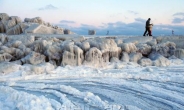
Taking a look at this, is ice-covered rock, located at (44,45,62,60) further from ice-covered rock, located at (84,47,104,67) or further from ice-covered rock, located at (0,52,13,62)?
ice-covered rock, located at (0,52,13,62)

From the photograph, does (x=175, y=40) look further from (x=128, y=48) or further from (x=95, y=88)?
(x=95, y=88)

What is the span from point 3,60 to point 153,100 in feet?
17.5

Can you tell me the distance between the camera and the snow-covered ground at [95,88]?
4.79m

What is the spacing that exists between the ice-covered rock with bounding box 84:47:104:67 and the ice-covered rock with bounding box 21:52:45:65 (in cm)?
145

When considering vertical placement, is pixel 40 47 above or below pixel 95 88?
above

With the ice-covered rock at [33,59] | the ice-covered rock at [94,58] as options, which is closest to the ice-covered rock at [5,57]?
the ice-covered rock at [33,59]

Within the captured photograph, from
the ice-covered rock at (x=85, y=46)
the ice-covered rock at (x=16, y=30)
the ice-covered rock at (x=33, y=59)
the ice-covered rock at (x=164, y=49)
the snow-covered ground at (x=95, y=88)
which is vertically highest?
the ice-covered rock at (x=16, y=30)

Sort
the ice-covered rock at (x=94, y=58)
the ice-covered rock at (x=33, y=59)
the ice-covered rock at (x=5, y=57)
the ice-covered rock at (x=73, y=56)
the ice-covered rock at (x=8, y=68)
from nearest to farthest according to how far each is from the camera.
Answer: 1. the ice-covered rock at (x=8, y=68)
2. the ice-covered rock at (x=33, y=59)
3. the ice-covered rock at (x=73, y=56)
4. the ice-covered rock at (x=94, y=58)
5. the ice-covered rock at (x=5, y=57)

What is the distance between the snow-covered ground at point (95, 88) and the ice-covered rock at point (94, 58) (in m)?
0.34

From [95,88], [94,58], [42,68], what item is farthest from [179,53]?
[42,68]

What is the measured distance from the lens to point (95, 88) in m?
6.04

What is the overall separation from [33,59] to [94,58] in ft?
6.47

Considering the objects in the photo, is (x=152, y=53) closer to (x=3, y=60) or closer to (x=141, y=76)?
(x=141, y=76)

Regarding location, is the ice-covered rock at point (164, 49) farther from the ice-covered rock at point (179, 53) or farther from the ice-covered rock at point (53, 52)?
the ice-covered rock at point (53, 52)
